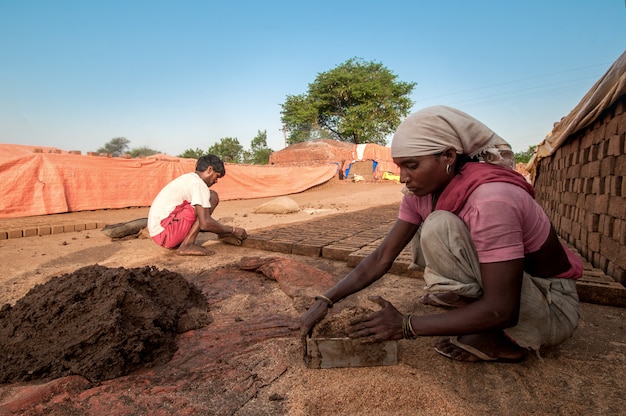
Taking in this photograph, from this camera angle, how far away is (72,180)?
7.22m

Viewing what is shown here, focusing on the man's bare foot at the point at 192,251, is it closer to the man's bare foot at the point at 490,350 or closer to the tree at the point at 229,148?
the man's bare foot at the point at 490,350

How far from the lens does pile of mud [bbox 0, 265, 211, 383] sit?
1.53m

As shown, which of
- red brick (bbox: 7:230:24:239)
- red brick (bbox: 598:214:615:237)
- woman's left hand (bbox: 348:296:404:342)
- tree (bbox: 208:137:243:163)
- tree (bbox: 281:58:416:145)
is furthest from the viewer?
tree (bbox: 208:137:243:163)

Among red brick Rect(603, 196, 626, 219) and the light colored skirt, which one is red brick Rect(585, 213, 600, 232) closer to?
red brick Rect(603, 196, 626, 219)

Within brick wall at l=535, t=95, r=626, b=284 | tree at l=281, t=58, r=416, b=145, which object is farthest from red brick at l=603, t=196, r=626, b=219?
tree at l=281, t=58, r=416, b=145

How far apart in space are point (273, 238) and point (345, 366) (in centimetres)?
258

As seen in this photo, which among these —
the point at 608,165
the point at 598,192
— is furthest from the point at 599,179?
the point at 608,165

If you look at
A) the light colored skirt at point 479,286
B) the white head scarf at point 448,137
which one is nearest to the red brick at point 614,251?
the light colored skirt at point 479,286

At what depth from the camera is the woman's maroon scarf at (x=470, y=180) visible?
1.36 meters

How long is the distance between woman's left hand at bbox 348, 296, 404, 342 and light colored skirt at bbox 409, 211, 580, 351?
221 mm

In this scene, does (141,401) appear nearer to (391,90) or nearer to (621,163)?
(621,163)

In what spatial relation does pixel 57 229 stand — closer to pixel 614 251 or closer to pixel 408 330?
pixel 408 330

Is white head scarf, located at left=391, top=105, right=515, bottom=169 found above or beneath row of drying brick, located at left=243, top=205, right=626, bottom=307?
above

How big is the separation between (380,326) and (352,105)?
25208 millimetres
